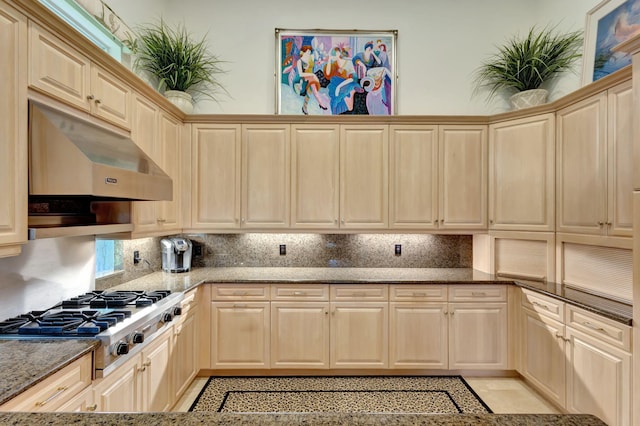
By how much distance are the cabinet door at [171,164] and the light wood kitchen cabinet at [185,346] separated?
67 cm

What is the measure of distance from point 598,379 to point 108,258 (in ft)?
11.9

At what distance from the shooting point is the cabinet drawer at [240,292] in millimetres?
2900

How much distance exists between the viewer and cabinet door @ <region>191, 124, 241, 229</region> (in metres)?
3.18

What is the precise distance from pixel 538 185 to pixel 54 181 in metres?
3.36

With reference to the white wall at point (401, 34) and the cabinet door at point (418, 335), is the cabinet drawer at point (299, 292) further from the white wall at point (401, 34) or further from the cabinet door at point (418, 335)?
the white wall at point (401, 34)

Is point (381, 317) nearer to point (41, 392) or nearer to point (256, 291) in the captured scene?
point (256, 291)

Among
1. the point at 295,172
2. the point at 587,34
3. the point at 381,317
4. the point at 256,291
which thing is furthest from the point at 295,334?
the point at 587,34

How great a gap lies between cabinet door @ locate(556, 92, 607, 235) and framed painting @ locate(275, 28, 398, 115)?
1519 mm

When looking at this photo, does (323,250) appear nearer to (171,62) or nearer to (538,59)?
(171,62)

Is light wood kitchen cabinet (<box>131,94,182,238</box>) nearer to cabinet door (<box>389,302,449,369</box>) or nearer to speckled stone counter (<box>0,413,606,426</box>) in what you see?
speckled stone counter (<box>0,413,606,426</box>)

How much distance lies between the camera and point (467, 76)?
347 centimetres

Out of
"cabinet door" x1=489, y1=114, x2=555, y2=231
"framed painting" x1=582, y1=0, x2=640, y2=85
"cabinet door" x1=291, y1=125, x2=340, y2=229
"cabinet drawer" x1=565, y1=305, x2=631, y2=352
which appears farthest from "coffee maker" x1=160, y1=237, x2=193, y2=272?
"framed painting" x1=582, y1=0, x2=640, y2=85

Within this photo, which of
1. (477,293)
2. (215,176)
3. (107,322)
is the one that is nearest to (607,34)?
(477,293)

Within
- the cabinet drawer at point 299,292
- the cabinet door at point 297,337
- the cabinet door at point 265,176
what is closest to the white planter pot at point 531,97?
the cabinet door at point 265,176
